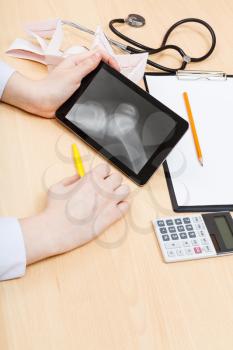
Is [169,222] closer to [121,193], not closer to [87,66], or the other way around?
[121,193]

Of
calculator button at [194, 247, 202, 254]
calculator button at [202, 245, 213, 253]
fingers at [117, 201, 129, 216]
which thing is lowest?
fingers at [117, 201, 129, 216]

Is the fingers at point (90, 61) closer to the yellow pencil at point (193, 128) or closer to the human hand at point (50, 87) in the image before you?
the human hand at point (50, 87)

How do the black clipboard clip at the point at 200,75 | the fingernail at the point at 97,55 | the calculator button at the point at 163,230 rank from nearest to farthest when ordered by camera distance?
1. the calculator button at the point at 163,230
2. the fingernail at the point at 97,55
3. the black clipboard clip at the point at 200,75

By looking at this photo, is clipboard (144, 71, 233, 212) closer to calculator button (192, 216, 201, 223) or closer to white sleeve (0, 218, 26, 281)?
calculator button (192, 216, 201, 223)

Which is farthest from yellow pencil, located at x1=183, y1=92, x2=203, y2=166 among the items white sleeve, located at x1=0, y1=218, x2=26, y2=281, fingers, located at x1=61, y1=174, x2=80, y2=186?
white sleeve, located at x1=0, y1=218, x2=26, y2=281

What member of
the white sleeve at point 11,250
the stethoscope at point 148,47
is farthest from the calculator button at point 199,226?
the stethoscope at point 148,47

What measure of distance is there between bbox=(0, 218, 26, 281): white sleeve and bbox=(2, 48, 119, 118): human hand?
0.78ft

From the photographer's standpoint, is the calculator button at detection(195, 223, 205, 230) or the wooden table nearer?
the wooden table

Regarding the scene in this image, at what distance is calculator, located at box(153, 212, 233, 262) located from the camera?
0.59 metres

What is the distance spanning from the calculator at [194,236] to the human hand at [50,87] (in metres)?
0.28

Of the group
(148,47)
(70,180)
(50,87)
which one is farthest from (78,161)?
(148,47)

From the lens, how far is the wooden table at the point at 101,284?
1.65ft

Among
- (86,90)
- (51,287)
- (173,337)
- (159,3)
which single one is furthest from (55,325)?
(159,3)

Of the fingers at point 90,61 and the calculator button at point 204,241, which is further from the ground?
the fingers at point 90,61
